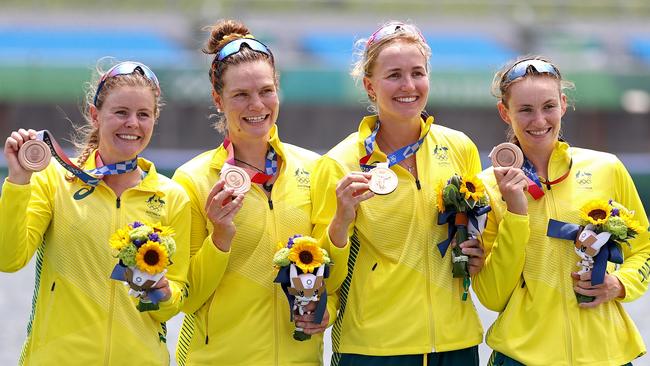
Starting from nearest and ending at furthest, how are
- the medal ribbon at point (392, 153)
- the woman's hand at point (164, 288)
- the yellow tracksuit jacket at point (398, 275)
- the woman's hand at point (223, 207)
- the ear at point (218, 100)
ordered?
the woman's hand at point (164, 288) → the woman's hand at point (223, 207) → the yellow tracksuit jacket at point (398, 275) → the medal ribbon at point (392, 153) → the ear at point (218, 100)

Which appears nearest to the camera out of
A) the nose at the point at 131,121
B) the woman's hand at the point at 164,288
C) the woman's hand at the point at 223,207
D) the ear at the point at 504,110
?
the woman's hand at the point at 164,288

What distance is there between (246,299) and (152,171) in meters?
0.75

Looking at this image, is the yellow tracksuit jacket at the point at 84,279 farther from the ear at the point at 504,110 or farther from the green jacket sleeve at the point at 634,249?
the green jacket sleeve at the point at 634,249

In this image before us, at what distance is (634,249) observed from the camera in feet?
18.0

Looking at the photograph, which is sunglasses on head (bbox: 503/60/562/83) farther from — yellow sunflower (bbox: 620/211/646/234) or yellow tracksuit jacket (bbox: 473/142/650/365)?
yellow sunflower (bbox: 620/211/646/234)

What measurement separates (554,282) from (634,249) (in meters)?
0.51

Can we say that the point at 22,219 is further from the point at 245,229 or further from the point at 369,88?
the point at 369,88

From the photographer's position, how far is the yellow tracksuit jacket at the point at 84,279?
4.93m

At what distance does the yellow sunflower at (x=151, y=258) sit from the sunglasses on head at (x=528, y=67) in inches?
77.8

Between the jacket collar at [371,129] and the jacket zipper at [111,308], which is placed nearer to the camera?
the jacket zipper at [111,308]

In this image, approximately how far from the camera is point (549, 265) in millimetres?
5312

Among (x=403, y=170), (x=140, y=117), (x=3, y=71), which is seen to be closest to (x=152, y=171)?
(x=140, y=117)

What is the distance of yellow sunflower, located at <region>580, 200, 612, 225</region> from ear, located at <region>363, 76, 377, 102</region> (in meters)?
1.17

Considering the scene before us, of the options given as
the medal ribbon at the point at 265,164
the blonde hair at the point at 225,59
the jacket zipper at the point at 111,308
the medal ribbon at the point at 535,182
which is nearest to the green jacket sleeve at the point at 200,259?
the medal ribbon at the point at 265,164
